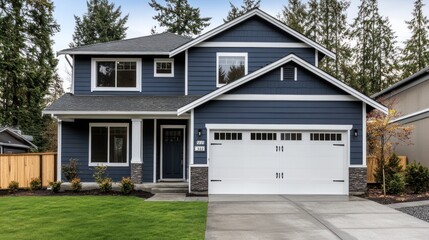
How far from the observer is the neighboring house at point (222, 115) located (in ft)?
46.0

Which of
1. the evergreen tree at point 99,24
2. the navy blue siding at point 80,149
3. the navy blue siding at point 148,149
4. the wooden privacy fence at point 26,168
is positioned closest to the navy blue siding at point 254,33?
the navy blue siding at point 148,149

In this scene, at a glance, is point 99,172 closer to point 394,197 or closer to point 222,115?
point 222,115

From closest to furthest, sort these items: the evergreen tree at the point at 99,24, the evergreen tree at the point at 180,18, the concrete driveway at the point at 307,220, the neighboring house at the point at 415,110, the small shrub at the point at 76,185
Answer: the concrete driveway at the point at 307,220
the small shrub at the point at 76,185
the neighboring house at the point at 415,110
the evergreen tree at the point at 99,24
the evergreen tree at the point at 180,18

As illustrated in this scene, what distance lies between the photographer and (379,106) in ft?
44.6

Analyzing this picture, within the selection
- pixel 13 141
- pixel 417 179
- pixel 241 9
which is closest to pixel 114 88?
pixel 417 179

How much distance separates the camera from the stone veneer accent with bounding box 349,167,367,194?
1396 centimetres

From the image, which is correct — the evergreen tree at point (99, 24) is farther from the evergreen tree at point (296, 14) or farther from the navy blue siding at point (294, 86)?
the navy blue siding at point (294, 86)

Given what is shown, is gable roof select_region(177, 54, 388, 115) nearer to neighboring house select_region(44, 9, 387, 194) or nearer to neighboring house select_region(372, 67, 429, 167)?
neighboring house select_region(44, 9, 387, 194)

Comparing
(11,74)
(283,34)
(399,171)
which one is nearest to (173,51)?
(283,34)

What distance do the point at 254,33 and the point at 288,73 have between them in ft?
12.0

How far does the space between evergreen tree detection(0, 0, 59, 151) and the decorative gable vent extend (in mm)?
21108

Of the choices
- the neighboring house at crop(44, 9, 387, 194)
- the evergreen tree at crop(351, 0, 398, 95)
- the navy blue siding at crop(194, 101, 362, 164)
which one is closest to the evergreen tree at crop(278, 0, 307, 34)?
the evergreen tree at crop(351, 0, 398, 95)

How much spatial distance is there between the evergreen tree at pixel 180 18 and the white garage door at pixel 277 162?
2944 cm

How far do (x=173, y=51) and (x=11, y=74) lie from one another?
17283 mm
